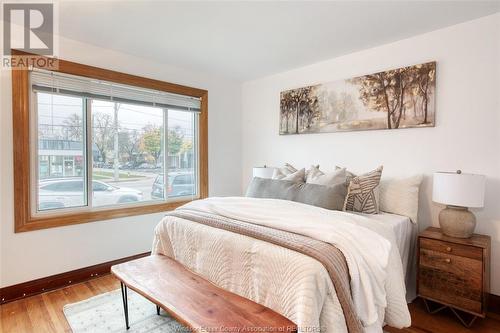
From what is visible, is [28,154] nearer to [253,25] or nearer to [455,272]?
[253,25]

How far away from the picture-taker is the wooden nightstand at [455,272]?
188cm

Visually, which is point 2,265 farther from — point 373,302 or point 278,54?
point 278,54

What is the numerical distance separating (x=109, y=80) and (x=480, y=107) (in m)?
3.55

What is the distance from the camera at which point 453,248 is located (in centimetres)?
198

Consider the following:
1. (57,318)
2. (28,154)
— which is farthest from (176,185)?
(57,318)

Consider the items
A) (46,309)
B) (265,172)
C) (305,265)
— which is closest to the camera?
(305,265)

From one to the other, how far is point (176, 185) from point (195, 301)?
7.33 ft

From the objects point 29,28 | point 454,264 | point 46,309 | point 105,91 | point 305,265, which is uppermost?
point 29,28

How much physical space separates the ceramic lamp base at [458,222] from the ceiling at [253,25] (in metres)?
1.59

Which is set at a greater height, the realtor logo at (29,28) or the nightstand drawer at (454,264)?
the realtor logo at (29,28)

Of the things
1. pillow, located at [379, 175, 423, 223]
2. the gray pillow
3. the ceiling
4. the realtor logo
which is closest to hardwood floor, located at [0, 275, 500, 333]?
pillow, located at [379, 175, 423, 223]

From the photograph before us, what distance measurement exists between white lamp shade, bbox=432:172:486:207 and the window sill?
9.62 ft

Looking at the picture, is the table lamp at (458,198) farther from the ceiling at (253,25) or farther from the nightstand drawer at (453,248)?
the ceiling at (253,25)

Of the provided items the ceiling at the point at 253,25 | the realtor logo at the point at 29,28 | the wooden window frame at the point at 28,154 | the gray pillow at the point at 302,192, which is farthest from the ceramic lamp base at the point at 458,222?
the realtor logo at the point at 29,28
